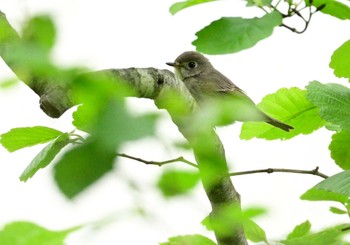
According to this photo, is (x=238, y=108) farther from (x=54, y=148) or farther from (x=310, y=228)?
(x=310, y=228)

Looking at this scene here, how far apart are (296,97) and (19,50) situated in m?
2.08

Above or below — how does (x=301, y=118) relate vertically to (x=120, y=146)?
above

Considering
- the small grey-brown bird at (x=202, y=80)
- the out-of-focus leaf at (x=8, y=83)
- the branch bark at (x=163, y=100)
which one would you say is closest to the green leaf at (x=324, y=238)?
the branch bark at (x=163, y=100)

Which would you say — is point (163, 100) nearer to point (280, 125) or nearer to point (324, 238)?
point (324, 238)

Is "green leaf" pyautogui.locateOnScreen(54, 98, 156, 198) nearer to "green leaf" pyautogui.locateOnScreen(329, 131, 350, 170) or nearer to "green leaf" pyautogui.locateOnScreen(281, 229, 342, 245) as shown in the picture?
"green leaf" pyautogui.locateOnScreen(281, 229, 342, 245)

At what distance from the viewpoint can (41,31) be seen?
682 millimetres

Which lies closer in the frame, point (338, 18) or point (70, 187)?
point (70, 187)

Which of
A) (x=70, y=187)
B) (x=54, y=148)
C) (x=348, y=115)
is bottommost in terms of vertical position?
(x=70, y=187)

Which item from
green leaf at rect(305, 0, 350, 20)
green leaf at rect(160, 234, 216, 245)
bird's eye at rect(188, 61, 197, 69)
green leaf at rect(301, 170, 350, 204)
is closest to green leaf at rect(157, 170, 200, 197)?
green leaf at rect(160, 234, 216, 245)

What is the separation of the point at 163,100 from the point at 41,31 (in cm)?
62

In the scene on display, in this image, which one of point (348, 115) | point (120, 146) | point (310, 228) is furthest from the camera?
point (310, 228)

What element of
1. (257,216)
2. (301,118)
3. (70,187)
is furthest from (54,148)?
(301,118)

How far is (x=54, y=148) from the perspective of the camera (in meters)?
1.69

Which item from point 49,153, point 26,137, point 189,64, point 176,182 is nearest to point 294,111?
point 26,137
